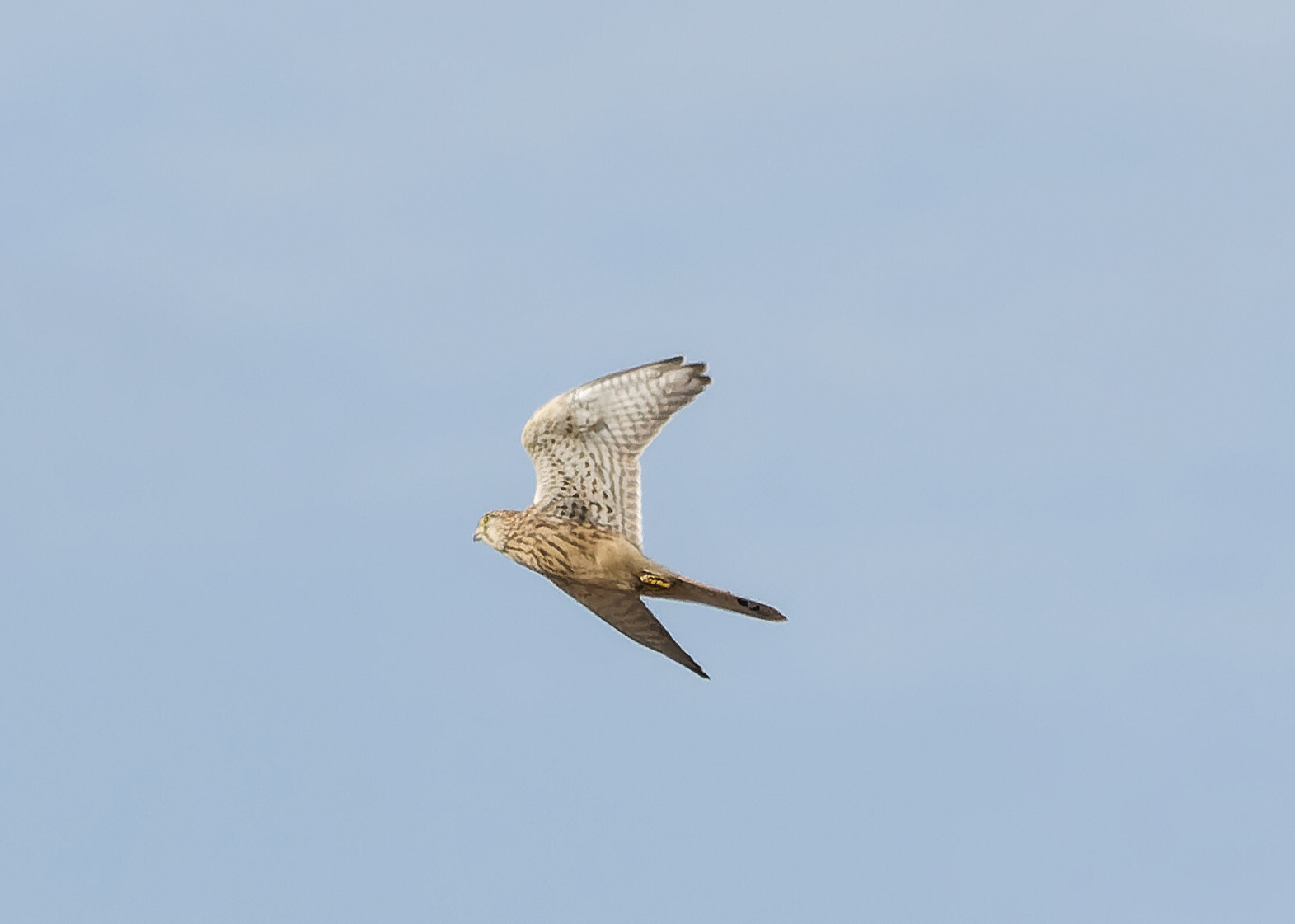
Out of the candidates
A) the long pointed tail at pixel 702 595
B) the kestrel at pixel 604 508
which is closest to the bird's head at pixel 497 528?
the kestrel at pixel 604 508

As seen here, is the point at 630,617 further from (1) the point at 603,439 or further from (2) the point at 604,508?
(1) the point at 603,439

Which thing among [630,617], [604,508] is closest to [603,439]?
[604,508]

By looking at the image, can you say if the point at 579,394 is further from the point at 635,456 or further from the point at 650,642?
the point at 650,642

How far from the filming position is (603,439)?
1802 centimetres

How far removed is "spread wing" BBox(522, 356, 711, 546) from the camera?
1750 cm

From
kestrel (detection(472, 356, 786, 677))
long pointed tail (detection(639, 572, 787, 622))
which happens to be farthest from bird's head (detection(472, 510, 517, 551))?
long pointed tail (detection(639, 572, 787, 622))

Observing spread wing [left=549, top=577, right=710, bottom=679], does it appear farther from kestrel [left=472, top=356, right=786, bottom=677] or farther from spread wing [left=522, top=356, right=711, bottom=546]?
spread wing [left=522, top=356, right=711, bottom=546]

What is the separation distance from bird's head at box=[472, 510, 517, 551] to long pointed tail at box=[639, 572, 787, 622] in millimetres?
1575

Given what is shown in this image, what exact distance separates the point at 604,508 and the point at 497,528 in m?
1.12

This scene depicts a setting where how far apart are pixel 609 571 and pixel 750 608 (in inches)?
53.9

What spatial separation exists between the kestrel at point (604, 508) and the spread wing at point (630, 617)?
1 centimetres

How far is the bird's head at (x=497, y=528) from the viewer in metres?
18.5

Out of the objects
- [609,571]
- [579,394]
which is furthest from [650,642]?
[579,394]

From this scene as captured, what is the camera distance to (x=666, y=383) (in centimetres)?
1744
